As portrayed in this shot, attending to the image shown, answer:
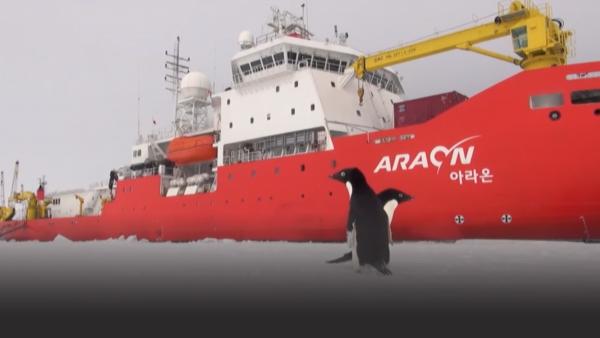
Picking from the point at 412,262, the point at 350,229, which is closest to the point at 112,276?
the point at 350,229

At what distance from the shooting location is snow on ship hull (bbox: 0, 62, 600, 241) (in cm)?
1118

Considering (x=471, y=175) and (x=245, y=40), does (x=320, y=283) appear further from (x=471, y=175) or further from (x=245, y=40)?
(x=245, y=40)

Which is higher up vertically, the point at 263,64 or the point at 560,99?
the point at 263,64

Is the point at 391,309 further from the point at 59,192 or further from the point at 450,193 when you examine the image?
the point at 59,192

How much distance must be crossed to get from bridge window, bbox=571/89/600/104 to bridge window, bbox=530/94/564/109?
32 centimetres

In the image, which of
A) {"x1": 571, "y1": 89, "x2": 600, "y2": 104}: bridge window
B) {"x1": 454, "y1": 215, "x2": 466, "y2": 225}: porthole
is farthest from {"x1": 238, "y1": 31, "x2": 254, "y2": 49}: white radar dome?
{"x1": 571, "y1": 89, "x2": 600, "y2": 104}: bridge window

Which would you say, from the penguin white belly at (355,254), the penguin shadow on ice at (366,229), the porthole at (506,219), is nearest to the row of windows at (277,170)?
the porthole at (506,219)

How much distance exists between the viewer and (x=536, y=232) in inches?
452

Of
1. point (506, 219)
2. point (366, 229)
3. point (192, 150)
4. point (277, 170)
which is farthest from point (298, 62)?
point (366, 229)

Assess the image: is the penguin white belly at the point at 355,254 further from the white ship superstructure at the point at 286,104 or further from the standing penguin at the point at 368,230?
the white ship superstructure at the point at 286,104

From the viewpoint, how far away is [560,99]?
38.3 ft

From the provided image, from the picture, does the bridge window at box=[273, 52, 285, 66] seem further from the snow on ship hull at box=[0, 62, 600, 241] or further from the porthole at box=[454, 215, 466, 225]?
the porthole at box=[454, 215, 466, 225]

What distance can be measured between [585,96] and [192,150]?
17.4 m

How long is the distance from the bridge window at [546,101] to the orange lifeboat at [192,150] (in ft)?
49.0
